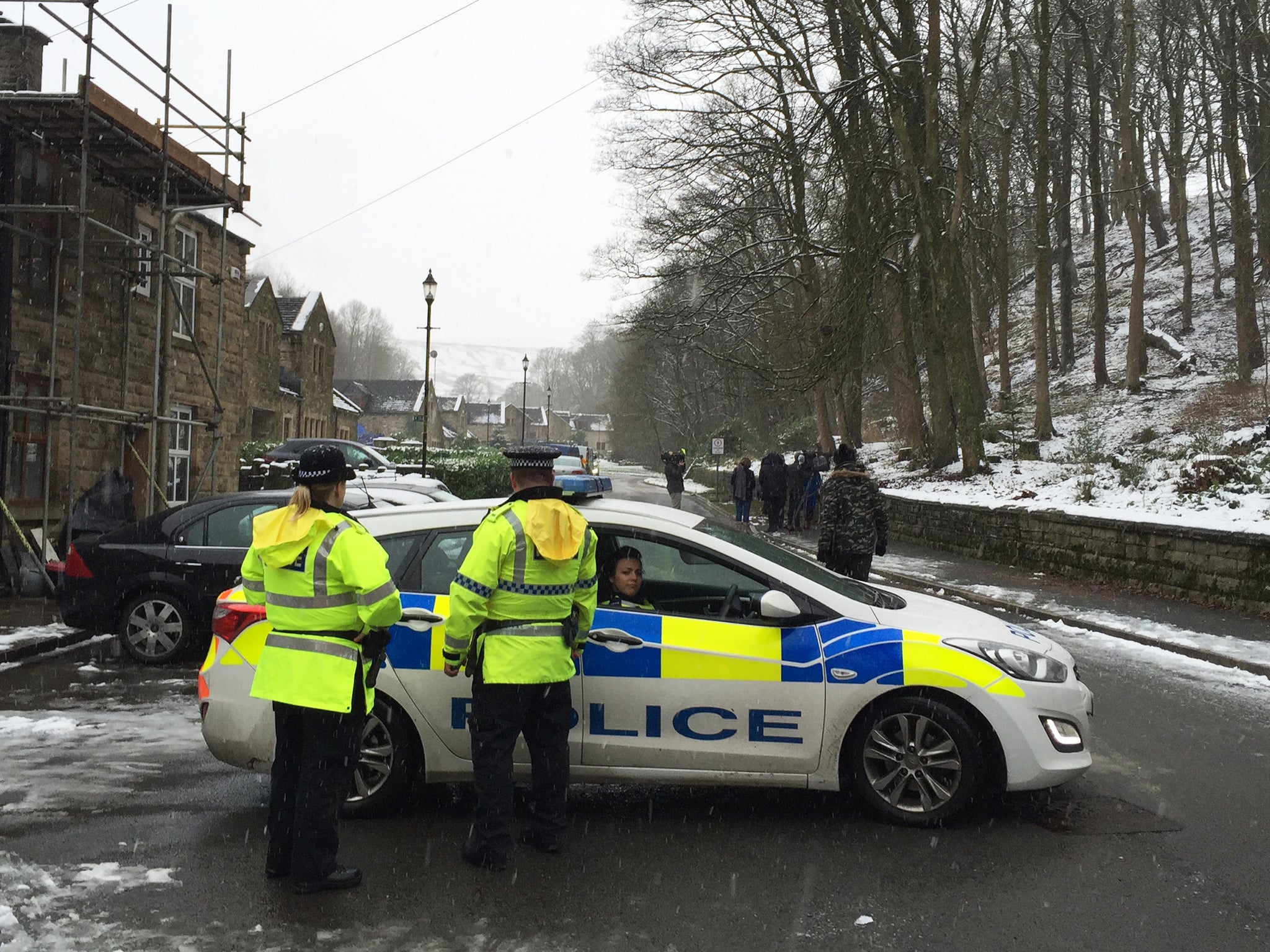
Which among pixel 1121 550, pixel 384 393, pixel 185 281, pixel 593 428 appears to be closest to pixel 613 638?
pixel 1121 550

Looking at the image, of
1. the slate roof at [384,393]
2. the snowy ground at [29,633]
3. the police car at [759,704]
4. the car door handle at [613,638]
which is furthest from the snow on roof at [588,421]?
the car door handle at [613,638]

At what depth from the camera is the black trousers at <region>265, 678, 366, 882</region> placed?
4199mm

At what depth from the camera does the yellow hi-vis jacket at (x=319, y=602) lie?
414 centimetres

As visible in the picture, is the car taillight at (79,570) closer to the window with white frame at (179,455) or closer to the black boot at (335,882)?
the black boot at (335,882)

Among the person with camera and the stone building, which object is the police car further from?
the person with camera

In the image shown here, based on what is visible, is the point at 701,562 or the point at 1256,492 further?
the point at 1256,492

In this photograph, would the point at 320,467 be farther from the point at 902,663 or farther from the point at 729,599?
the point at 902,663

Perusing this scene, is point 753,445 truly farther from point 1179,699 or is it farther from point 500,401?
point 500,401

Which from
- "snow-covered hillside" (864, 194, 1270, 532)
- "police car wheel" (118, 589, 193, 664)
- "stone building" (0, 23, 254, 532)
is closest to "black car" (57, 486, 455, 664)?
"police car wheel" (118, 589, 193, 664)

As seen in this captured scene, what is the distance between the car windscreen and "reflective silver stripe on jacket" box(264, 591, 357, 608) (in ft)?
6.21

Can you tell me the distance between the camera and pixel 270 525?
13.8ft

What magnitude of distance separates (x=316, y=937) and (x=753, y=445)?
4891 centimetres

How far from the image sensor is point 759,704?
499 centimetres

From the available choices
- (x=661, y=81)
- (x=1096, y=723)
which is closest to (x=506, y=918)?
(x=1096, y=723)
